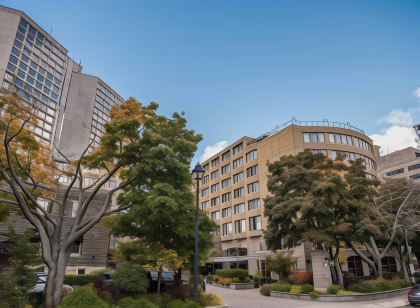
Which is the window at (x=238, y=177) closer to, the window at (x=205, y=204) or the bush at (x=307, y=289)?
the window at (x=205, y=204)

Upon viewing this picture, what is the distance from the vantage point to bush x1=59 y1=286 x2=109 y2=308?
12.7 meters

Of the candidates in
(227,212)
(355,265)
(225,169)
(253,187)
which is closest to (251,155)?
(253,187)

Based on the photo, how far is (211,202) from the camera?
60.5 m

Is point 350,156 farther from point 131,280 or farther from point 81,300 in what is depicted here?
Answer: point 81,300

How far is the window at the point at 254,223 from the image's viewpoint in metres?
46.0

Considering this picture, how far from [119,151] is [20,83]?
62.7 meters

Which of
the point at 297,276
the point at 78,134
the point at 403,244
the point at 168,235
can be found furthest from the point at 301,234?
the point at 78,134

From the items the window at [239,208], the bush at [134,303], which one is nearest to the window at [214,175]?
the window at [239,208]

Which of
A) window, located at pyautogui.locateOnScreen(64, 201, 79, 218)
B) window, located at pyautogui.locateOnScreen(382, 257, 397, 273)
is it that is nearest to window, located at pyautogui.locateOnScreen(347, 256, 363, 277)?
window, located at pyautogui.locateOnScreen(382, 257, 397, 273)

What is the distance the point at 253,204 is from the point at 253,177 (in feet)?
14.0

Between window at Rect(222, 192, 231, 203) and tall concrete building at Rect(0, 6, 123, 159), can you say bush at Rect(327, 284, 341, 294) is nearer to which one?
window at Rect(222, 192, 231, 203)

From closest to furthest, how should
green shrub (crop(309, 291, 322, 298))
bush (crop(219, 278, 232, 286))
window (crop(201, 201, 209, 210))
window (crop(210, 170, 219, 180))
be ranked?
green shrub (crop(309, 291, 322, 298)) < bush (crop(219, 278, 232, 286)) < window (crop(210, 170, 219, 180)) < window (crop(201, 201, 209, 210))

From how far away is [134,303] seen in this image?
49.0 ft

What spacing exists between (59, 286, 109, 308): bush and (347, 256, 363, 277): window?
3652 cm
